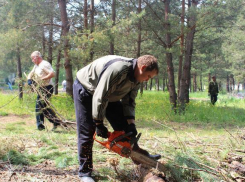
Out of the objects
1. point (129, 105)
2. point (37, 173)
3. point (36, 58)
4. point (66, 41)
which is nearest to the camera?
point (37, 173)

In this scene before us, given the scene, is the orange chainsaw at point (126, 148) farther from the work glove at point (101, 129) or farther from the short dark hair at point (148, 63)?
the short dark hair at point (148, 63)

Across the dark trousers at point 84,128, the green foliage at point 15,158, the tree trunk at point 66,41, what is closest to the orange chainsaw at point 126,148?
the dark trousers at point 84,128

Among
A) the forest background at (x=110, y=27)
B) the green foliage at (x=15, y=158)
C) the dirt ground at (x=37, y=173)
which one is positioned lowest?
the dirt ground at (x=37, y=173)

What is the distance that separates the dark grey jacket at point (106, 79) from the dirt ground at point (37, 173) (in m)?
0.93

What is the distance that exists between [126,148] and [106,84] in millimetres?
811

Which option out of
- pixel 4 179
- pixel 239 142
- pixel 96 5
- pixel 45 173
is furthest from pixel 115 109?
pixel 96 5

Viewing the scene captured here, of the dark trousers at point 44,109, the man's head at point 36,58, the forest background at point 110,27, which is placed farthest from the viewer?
the forest background at point 110,27

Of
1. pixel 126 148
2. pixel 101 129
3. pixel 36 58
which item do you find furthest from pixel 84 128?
pixel 36 58

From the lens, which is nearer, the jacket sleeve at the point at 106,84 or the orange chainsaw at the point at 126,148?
the jacket sleeve at the point at 106,84

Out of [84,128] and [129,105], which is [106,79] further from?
[129,105]

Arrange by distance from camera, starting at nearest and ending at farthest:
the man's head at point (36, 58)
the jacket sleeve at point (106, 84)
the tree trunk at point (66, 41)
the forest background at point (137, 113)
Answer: the jacket sleeve at point (106, 84) < the forest background at point (137, 113) < the man's head at point (36, 58) < the tree trunk at point (66, 41)

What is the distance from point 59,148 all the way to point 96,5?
32.2ft

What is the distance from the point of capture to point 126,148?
2529 millimetres

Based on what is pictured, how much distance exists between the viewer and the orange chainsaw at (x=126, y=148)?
2.54 metres
